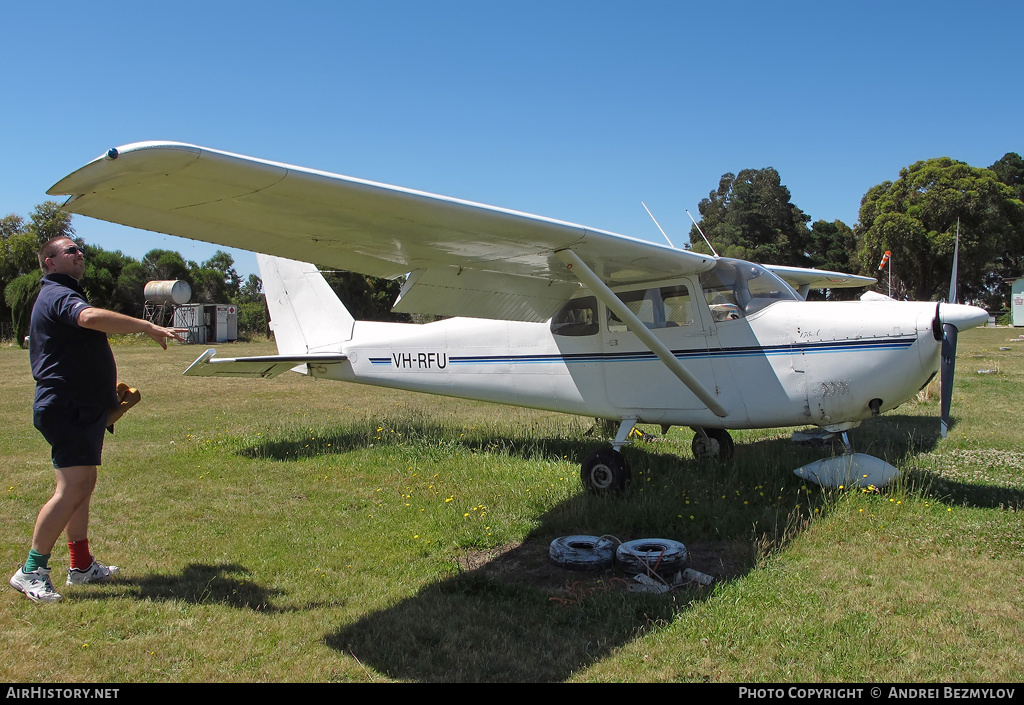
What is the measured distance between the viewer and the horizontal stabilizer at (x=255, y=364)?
290 inches

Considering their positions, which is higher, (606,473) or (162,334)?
(162,334)

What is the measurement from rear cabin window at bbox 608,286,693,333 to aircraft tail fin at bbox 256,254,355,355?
4361 millimetres

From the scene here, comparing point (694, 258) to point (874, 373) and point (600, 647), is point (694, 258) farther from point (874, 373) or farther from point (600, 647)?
point (600, 647)

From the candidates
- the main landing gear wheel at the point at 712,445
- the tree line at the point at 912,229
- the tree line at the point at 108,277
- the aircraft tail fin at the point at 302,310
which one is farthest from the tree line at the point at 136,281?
the main landing gear wheel at the point at 712,445

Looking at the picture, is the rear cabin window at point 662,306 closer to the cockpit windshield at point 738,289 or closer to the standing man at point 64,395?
the cockpit windshield at point 738,289

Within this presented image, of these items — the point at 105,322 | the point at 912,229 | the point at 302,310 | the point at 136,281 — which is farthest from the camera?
the point at 136,281

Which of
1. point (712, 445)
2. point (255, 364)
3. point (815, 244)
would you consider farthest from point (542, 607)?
point (815, 244)

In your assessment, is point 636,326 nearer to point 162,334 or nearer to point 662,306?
point 662,306

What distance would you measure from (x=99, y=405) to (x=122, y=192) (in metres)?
1.37

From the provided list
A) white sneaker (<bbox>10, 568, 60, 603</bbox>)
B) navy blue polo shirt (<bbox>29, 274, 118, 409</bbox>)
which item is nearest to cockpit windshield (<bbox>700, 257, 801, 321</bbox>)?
navy blue polo shirt (<bbox>29, 274, 118, 409</bbox>)

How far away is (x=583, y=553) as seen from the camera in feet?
14.1

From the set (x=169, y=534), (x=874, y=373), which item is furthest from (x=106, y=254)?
(x=874, y=373)

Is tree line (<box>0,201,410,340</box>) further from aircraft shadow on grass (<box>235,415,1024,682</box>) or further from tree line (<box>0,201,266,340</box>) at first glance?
aircraft shadow on grass (<box>235,415,1024,682</box>)

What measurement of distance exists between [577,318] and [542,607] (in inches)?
149
